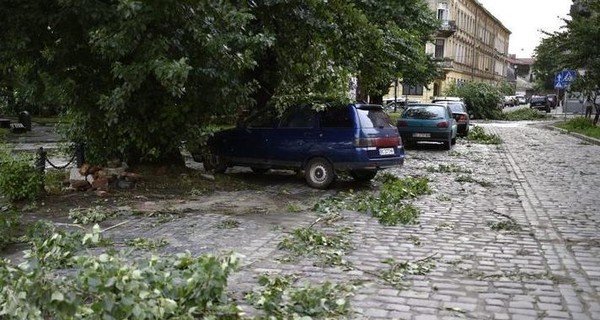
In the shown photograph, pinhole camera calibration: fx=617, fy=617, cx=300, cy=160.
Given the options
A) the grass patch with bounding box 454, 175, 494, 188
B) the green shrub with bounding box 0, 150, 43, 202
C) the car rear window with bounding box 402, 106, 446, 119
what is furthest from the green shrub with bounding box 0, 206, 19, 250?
the car rear window with bounding box 402, 106, 446, 119

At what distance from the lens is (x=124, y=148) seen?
1148cm

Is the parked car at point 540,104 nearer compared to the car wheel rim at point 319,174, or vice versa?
the car wheel rim at point 319,174

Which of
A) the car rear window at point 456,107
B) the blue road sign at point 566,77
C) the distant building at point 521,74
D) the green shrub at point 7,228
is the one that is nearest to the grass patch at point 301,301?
the green shrub at point 7,228

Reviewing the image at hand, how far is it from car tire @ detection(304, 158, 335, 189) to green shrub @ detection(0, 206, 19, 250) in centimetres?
551

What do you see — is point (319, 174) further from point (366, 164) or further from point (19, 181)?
point (19, 181)

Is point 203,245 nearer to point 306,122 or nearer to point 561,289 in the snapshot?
point 561,289

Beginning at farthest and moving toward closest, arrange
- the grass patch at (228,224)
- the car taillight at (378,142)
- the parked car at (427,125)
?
1. the parked car at (427,125)
2. the car taillight at (378,142)
3. the grass patch at (228,224)

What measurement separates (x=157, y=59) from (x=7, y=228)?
327 cm

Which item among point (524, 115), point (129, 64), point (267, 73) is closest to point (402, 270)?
point (129, 64)

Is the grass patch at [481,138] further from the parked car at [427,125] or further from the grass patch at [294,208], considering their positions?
the grass patch at [294,208]

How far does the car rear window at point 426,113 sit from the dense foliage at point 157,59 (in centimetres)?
745

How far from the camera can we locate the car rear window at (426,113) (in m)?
20.8

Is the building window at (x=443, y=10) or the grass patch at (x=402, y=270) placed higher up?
the building window at (x=443, y=10)

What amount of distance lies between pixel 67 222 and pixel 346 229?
3831mm
